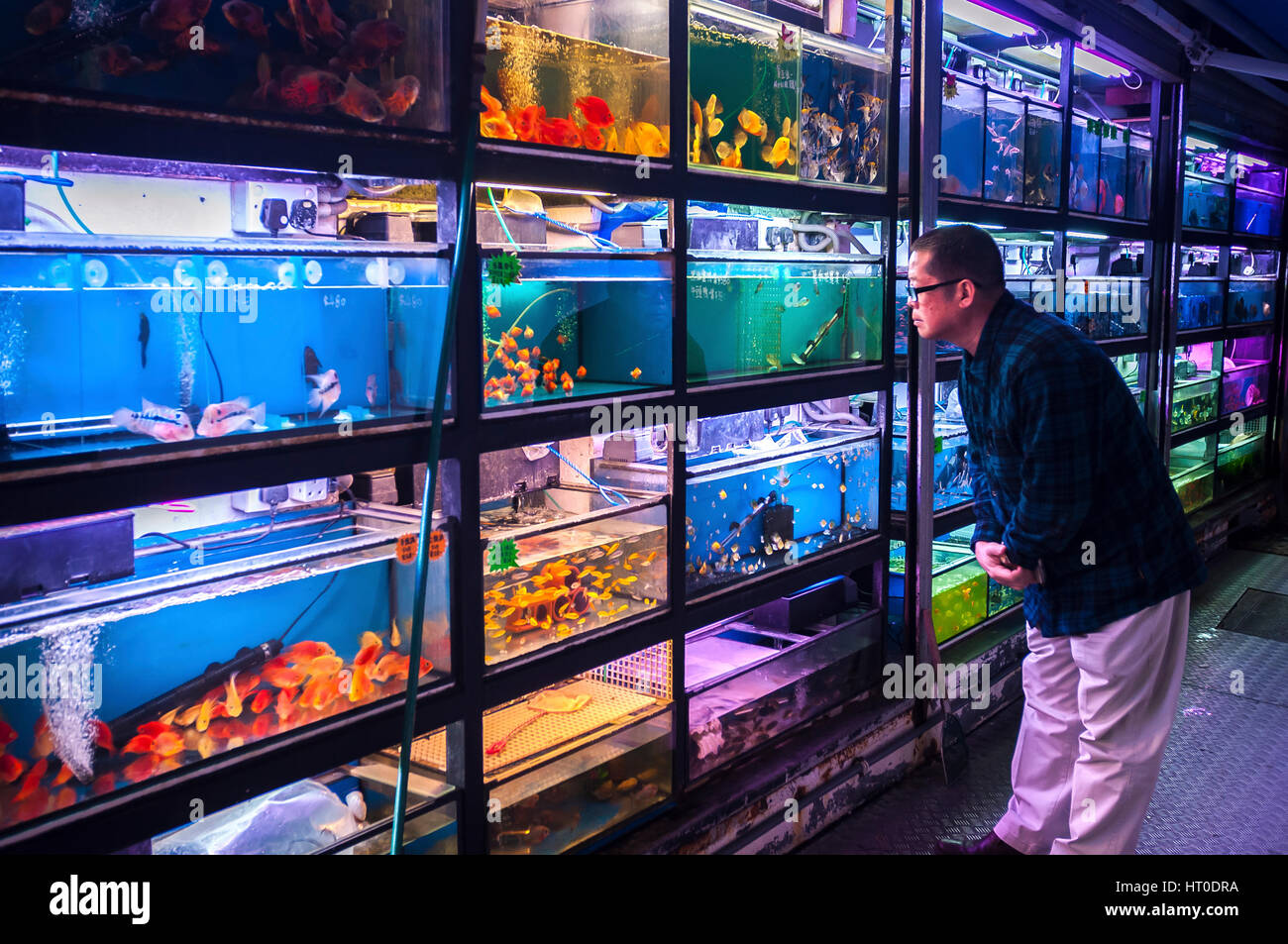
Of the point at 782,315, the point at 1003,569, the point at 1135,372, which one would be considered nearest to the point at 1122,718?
the point at 1003,569

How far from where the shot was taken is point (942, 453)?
4.73m

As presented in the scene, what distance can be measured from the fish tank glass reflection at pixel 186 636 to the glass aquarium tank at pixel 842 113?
6.39 ft

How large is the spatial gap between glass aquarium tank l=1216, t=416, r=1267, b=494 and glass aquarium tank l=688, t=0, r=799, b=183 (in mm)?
5899

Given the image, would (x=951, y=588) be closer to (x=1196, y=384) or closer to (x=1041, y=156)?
(x=1041, y=156)

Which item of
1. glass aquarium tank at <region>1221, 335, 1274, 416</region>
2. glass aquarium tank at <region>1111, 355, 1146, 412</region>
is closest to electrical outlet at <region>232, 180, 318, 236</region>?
glass aquarium tank at <region>1111, 355, 1146, 412</region>

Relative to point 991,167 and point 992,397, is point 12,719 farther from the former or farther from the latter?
point 991,167

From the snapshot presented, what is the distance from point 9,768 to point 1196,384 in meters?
7.47

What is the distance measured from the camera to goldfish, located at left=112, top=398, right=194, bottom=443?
2.03m

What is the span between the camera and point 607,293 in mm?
3240

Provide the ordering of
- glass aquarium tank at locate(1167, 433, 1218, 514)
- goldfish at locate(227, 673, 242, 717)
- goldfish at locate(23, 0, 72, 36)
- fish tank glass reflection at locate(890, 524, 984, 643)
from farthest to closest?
glass aquarium tank at locate(1167, 433, 1218, 514) < fish tank glass reflection at locate(890, 524, 984, 643) < goldfish at locate(227, 673, 242, 717) < goldfish at locate(23, 0, 72, 36)

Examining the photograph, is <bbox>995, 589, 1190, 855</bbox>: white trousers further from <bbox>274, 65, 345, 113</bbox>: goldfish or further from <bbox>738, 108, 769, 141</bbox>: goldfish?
<bbox>274, 65, 345, 113</bbox>: goldfish

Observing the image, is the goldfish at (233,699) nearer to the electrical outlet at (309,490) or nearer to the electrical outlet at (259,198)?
the electrical outlet at (309,490)

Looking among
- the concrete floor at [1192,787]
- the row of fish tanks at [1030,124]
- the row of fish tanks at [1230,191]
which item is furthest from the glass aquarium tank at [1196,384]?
the concrete floor at [1192,787]

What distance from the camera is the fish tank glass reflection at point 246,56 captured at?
1.81m
